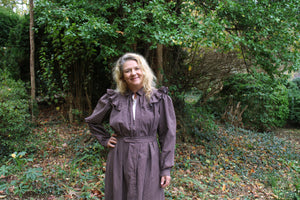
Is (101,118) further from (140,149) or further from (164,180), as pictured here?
(164,180)

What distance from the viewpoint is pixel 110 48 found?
12.5 feet

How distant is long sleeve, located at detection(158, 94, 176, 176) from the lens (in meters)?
1.95

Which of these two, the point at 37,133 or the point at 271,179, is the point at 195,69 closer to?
the point at 271,179

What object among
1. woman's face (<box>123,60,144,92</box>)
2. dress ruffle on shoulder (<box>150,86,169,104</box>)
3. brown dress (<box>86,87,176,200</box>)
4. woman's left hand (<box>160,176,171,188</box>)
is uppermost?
woman's face (<box>123,60,144,92</box>)

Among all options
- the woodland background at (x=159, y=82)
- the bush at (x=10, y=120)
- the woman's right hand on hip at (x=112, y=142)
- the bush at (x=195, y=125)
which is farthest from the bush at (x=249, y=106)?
the woman's right hand on hip at (x=112, y=142)

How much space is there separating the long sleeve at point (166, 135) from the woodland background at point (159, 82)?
1.69m

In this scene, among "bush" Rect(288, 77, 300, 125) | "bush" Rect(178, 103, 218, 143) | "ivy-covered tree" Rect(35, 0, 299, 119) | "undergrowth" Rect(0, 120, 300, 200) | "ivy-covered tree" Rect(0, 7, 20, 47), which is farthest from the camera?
"bush" Rect(288, 77, 300, 125)

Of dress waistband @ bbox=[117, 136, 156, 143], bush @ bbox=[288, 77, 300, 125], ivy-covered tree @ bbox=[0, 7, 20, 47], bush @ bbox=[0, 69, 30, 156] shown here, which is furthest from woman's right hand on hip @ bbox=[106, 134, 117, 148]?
bush @ bbox=[288, 77, 300, 125]

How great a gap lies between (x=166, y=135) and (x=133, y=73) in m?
0.61

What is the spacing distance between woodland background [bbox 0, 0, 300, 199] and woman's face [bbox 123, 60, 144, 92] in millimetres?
1540

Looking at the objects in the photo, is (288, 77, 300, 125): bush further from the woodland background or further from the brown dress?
the brown dress

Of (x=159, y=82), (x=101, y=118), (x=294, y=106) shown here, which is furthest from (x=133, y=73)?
(x=294, y=106)

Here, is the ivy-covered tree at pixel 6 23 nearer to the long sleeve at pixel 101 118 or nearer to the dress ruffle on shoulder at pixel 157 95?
the long sleeve at pixel 101 118

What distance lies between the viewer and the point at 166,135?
1.99 m
